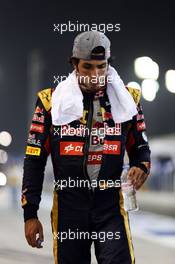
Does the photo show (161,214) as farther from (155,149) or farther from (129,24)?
(129,24)

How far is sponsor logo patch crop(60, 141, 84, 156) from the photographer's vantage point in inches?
111

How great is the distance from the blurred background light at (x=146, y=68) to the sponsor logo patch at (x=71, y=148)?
7.73 ft

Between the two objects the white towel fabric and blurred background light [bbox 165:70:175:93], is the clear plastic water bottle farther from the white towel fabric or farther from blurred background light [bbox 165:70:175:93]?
blurred background light [bbox 165:70:175:93]

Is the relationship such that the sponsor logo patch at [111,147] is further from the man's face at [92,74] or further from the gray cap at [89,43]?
the gray cap at [89,43]

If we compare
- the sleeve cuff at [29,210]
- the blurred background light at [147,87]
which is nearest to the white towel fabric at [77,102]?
the sleeve cuff at [29,210]

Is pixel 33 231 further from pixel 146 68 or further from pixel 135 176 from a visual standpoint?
pixel 146 68

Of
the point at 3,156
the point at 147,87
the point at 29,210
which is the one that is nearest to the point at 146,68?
the point at 147,87

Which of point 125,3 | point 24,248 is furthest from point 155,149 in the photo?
point 125,3

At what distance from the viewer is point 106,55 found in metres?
2.85

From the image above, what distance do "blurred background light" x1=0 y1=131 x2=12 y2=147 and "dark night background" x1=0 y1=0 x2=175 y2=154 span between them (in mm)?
51

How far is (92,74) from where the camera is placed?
9.32 ft

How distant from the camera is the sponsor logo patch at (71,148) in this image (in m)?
2.82

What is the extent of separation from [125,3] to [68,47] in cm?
77

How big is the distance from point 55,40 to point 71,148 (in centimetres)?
205
